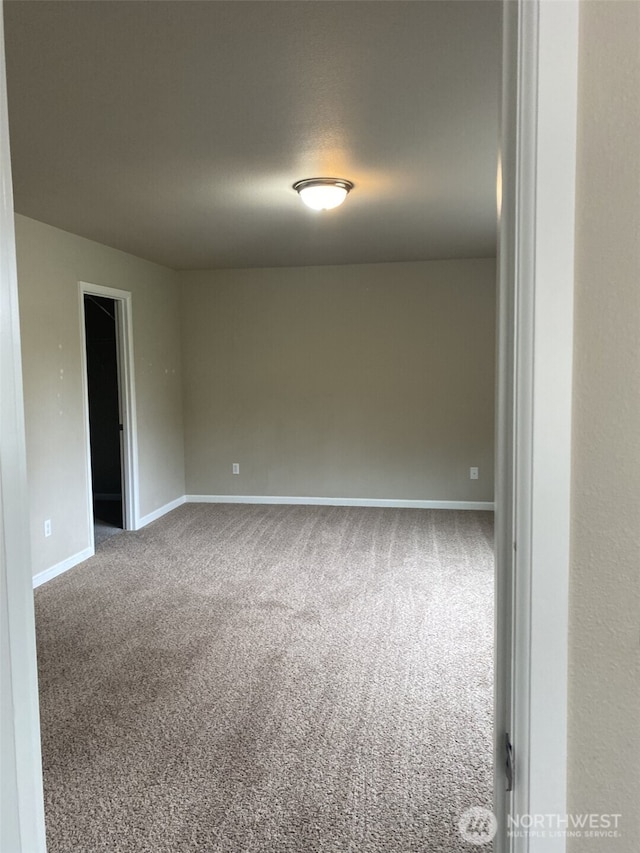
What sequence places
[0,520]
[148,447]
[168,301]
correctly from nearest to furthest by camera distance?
[0,520] < [148,447] < [168,301]

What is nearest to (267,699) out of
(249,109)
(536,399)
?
(536,399)

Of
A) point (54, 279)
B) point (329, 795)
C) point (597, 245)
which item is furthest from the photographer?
point (54, 279)

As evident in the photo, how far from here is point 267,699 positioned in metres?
2.73

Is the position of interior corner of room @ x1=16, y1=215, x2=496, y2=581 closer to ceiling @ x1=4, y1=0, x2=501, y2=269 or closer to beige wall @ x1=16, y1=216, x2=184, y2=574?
beige wall @ x1=16, y1=216, x2=184, y2=574

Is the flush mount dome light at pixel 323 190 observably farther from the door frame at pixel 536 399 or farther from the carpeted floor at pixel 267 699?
the door frame at pixel 536 399

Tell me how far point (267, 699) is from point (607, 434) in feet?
7.78

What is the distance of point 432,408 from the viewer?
20.1 feet

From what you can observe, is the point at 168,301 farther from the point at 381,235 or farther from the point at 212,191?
the point at 212,191

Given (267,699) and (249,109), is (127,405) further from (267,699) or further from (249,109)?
(249,109)

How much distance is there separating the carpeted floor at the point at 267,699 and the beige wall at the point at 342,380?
149cm

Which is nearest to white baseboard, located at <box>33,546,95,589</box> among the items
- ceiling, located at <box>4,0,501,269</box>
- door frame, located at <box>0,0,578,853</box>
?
ceiling, located at <box>4,0,501,269</box>

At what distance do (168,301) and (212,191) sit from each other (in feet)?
9.78

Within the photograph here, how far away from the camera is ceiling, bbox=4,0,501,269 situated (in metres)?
1.78

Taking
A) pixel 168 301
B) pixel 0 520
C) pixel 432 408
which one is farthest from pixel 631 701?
pixel 168 301
